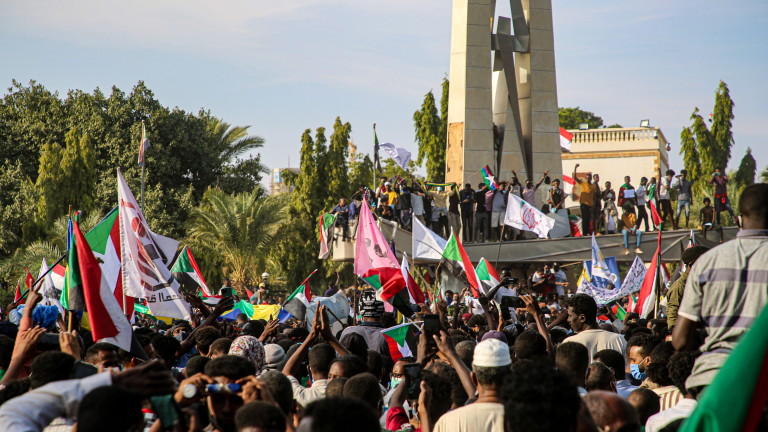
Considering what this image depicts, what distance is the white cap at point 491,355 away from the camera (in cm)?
420

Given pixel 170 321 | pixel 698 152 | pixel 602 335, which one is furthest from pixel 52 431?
pixel 698 152

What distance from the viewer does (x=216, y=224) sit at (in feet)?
115

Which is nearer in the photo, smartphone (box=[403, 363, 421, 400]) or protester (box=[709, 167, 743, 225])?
smartphone (box=[403, 363, 421, 400])

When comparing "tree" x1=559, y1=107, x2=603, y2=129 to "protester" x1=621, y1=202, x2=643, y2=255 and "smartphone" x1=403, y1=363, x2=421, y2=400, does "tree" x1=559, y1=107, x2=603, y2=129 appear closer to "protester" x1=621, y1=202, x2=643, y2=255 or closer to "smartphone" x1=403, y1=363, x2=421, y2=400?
"protester" x1=621, y1=202, x2=643, y2=255

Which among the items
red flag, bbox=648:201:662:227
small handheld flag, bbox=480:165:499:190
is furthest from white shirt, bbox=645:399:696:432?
small handheld flag, bbox=480:165:499:190

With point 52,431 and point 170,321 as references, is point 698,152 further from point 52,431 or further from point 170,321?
point 52,431

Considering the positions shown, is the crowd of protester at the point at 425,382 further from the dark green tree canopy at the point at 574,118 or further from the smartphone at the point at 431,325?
the dark green tree canopy at the point at 574,118

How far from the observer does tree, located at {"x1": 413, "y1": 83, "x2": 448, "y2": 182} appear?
4194 centimetres

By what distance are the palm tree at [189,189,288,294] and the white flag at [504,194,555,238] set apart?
16399 mm

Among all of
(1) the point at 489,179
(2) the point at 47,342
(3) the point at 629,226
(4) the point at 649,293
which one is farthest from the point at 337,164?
(2) the point at 47,342

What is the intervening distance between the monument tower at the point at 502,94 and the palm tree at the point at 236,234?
8770 mm

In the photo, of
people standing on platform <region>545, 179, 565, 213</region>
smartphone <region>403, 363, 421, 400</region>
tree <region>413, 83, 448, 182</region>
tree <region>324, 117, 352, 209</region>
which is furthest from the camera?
tree <region>413, 83, 448, 182</region>

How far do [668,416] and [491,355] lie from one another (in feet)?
2.88

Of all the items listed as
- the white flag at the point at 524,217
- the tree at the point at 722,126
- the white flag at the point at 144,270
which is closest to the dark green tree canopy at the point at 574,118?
the tree at the point at 722,126
